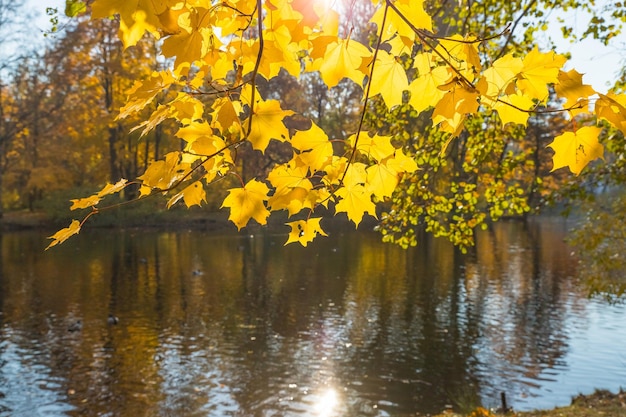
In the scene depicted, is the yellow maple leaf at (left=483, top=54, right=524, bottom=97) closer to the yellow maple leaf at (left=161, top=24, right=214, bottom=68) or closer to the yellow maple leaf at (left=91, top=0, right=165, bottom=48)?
the yellow maple leaf at (left=161, top=24, right=214, bottom=68)

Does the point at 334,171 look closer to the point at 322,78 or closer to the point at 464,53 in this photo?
the point at 322,78

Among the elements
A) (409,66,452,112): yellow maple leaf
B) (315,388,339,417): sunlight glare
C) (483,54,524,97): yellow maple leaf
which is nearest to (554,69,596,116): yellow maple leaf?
(483,54,524,97): yellow maple leaf

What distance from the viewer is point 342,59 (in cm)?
160

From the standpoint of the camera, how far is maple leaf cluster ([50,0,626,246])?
52.9 inches

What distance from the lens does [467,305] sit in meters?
16.1

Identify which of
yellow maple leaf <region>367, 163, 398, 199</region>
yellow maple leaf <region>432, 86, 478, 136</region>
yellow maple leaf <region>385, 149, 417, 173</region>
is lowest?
yellow maple leaf <region>367, 163, 398, 199</region>

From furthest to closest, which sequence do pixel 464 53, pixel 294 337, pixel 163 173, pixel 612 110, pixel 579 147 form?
1. pixel 294 337
2. pixel 163 173
3. pixel 464 53
4. pixel 579 147
5. pixel 612 110

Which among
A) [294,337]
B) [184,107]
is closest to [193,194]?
[184,107]

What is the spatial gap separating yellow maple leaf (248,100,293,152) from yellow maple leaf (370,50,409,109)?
0.30 meters

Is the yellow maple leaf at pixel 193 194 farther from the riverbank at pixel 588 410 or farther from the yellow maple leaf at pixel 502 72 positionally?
the riverbank at pixel 588 410

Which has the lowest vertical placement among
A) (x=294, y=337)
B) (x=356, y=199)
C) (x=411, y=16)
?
(x=294, y=337)

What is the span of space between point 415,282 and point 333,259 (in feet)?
17.8

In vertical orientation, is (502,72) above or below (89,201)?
above

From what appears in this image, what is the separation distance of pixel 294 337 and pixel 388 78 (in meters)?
11.8
